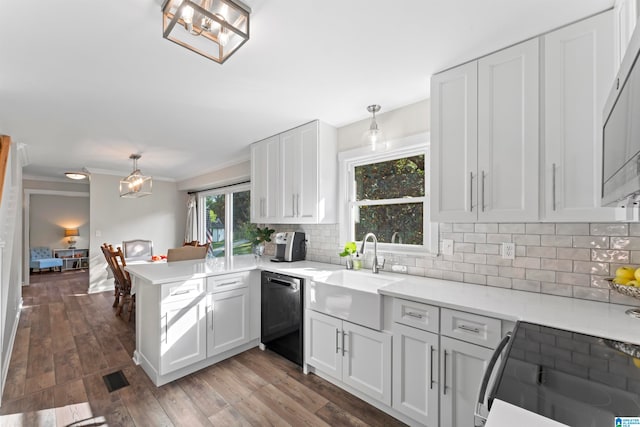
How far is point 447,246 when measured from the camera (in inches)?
87.7

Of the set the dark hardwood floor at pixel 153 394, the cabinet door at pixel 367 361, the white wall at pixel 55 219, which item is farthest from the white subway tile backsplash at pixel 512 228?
the white wall at pixel 55 219

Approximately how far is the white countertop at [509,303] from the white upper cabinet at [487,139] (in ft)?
1.55

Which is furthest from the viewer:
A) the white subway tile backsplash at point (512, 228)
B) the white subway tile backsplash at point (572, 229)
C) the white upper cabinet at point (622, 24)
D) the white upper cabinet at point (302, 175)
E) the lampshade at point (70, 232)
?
the lampshade at point (70, 232)

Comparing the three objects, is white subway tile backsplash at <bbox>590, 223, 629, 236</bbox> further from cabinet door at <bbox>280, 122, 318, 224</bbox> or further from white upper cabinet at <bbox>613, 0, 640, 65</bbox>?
cabinet door at <bbox>280, 122, 318, 224</bbox>

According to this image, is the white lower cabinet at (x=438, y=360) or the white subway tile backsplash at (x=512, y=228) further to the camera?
the white subway tile backsplash at (x=512, y=228)

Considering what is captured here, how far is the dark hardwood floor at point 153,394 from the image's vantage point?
1.93 metres

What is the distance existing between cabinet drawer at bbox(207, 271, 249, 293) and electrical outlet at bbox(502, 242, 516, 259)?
7.24 ft

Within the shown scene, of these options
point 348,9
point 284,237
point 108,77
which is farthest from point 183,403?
point 348,9

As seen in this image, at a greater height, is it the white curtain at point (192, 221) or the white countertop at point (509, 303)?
the white curtain at point (192, 221)

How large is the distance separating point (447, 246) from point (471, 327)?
2.63 feet

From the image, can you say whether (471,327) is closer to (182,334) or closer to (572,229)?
(572,229)

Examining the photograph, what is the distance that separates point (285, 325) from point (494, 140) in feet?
7.24

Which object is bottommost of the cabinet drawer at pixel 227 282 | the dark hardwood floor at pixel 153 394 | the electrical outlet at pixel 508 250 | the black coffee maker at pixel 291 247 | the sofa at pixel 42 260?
the dark hardwood floor at pixel 153 394

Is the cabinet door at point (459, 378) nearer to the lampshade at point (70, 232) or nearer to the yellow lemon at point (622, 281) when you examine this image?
the yellow lemon at point (622, 281)
